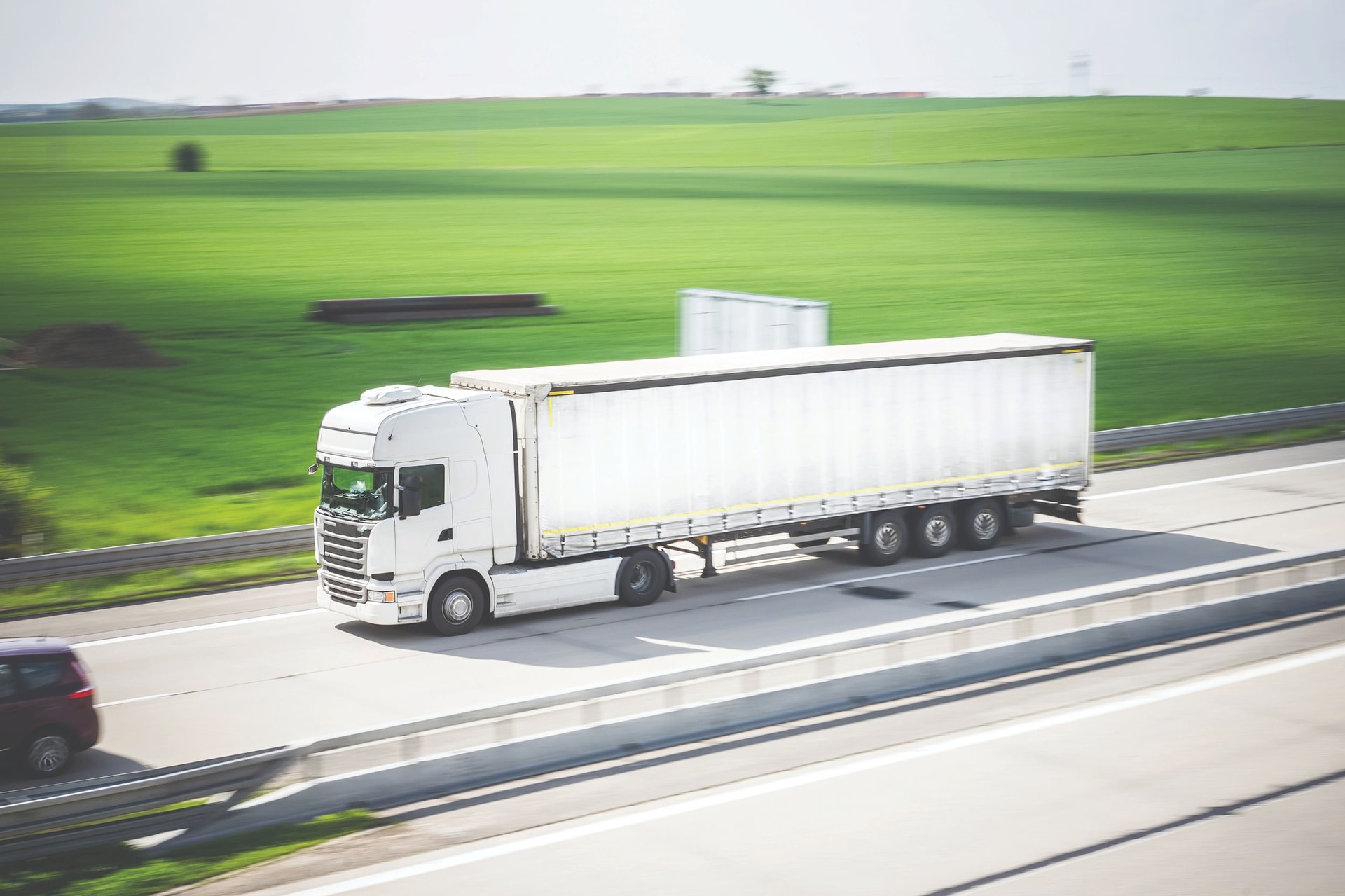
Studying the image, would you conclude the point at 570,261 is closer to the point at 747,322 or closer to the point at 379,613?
the point at 747,322

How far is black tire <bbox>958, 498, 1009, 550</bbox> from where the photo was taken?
22156 mm

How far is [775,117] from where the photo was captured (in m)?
145

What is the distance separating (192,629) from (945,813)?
11.7 m

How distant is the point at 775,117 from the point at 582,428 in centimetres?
13166

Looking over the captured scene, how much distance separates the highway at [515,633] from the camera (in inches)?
594

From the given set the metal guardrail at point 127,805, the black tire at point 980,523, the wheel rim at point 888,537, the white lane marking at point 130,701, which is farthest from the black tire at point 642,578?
the metal guardrail at point 127,805

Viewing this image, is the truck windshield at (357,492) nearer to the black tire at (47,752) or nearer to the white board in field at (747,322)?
the black tire at (47,752)

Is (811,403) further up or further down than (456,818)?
further up

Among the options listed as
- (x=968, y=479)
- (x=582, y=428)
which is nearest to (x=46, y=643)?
(x=582, y=428)

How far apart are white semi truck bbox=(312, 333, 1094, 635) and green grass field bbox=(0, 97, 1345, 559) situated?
8.36 m

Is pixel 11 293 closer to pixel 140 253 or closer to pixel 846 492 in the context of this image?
pixel 140 253

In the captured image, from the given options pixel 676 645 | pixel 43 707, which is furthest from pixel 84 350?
pixel 43 707

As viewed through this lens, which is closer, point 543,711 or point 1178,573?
point 543,711

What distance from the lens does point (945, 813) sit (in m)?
11.4
